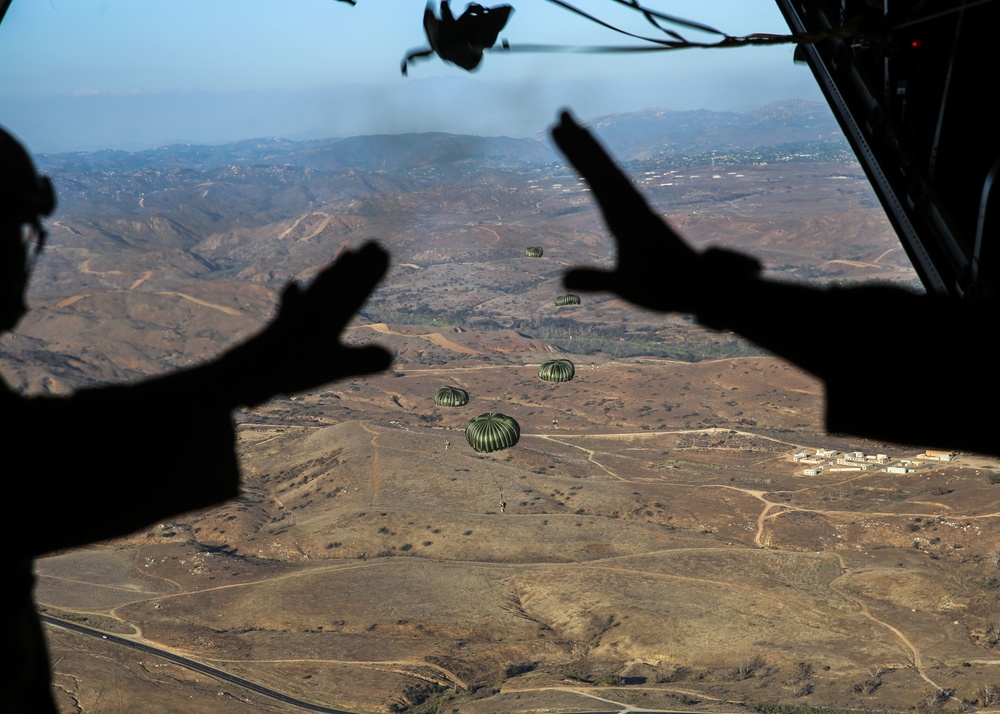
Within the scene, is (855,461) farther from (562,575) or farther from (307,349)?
(307,349)

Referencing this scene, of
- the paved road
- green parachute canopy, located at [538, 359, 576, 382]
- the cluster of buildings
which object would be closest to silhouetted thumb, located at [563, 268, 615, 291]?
the paved road

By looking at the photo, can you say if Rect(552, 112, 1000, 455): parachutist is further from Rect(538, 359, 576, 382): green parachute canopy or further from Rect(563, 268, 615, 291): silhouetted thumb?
Rect(538, 359, 576, 382): green parachute canopy

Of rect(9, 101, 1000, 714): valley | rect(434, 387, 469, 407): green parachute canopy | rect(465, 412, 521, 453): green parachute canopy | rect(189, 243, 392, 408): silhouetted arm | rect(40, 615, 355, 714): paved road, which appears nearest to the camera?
rect(189, 243, 392, 408): silhouetted arm

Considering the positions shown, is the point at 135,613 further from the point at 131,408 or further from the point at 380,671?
the point at 131,408

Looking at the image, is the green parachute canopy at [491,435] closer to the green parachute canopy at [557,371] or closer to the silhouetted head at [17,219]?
the green parachute canopy at [557,371]

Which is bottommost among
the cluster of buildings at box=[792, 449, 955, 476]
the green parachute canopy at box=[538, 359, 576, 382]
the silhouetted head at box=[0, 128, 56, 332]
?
the cluster of buildings at box=[792, 449, 955, 476]

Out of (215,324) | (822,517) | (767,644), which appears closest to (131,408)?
(767,644)

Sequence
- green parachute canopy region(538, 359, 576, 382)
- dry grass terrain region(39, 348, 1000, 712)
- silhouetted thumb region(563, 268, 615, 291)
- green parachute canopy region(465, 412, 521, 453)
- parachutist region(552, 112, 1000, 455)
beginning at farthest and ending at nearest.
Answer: green parachute canopy region(538, 359, 576, 382), green parachute canopy region(465, 412, 521, 453), dry grass terrain region(39, 348, 1000, 712), silhouetted thumb region(563, 268, 615, 291), parachutist region(552, 112, 1000, 455)
